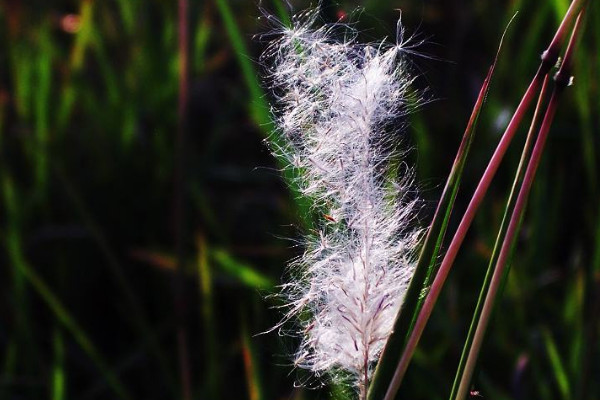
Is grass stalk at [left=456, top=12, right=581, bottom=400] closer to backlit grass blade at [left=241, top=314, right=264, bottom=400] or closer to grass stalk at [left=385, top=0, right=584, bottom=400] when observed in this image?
grass stalk at [left=385, top=0, right=584, bottom=400]

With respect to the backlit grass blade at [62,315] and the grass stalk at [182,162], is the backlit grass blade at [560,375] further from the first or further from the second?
the backlit grass blade at [62,315]

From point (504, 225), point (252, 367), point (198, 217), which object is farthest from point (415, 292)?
point (198, 217)

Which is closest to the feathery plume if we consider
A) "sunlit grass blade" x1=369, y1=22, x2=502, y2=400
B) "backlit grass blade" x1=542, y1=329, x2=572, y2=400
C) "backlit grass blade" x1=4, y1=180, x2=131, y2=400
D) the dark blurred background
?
"sunlit grass blade" x1=369, y1=22, x2=502, y2=400

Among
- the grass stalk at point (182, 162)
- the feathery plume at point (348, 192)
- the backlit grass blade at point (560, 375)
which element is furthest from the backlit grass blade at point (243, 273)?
the feathery plume at point (348, 192)

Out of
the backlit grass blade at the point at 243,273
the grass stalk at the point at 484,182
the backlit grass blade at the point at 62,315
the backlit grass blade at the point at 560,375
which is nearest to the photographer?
the grass stalk at the point at 484,182

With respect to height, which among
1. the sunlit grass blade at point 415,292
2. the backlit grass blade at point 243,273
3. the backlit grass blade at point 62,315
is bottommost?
the backlit grass blade at point 62,315

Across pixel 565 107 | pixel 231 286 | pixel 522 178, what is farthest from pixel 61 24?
pixel 522 178
